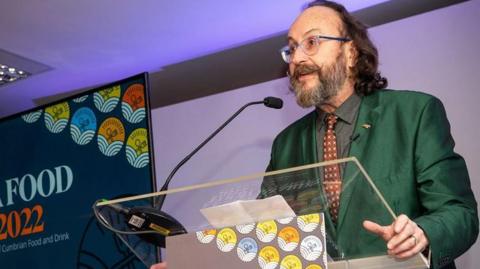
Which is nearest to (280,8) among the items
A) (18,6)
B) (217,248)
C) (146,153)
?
(146,153)

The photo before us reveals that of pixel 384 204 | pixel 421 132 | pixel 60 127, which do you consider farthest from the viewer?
pixel 60 127

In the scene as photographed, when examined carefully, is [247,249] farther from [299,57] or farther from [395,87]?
[395,87]

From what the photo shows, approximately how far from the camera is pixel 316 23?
2031mm

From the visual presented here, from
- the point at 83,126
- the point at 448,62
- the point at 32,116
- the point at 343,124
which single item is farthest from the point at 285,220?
the point at 32,116

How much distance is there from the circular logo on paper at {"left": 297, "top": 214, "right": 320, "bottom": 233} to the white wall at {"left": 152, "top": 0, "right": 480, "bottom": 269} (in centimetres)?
151

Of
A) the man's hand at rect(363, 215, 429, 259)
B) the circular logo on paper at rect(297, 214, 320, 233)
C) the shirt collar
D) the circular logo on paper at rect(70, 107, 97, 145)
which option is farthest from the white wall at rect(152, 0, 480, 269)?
the circular logo on paper at rect(297, 214, 320, 233)

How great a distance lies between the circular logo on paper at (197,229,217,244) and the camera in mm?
1247

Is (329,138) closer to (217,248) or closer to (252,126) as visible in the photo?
(217,248)

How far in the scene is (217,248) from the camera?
123cm

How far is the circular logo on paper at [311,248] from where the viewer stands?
1.14 meters

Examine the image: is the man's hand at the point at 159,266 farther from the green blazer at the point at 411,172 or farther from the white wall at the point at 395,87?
the white wall at the point at 395,87

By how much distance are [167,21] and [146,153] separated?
0.64 m

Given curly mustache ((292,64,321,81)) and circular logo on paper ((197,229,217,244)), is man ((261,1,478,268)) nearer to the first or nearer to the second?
curly mustache ((292,64,321,81))

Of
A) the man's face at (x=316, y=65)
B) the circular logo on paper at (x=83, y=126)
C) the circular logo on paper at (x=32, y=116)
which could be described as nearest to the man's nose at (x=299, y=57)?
the man's face at (x=316, y=65)
